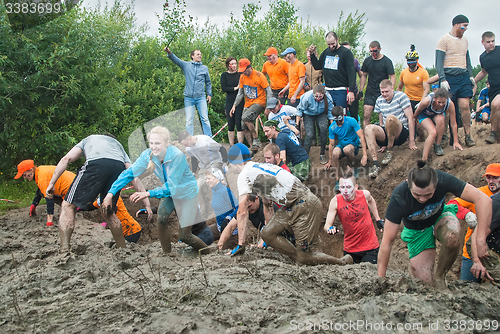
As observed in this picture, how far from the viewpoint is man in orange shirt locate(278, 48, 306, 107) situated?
29.0 feet

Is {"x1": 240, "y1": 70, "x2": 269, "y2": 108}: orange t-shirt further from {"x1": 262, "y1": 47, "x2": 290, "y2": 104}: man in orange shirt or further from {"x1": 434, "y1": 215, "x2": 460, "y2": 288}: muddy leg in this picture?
{"x1": 434, "y1": 215, "x2": 460, "y2": 288}: muddy leg

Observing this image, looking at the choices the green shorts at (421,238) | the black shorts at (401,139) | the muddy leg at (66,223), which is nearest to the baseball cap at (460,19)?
the black shorts at (401,139)

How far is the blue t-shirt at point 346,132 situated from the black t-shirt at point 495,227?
377cm

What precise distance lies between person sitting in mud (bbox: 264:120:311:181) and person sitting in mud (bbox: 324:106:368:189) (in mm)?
801

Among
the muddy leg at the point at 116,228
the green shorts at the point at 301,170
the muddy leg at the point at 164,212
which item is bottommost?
the muddy leg at the point at 116,228

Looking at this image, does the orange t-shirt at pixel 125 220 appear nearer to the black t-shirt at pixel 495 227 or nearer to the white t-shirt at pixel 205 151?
the white t-shirt at pixel 205 151

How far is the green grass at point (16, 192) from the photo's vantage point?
848 cm

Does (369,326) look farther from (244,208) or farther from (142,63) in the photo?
(142,63)

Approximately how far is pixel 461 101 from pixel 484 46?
1.08 metres

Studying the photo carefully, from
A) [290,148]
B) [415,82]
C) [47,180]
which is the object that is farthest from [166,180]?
[415,82]

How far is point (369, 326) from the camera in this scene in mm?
2781

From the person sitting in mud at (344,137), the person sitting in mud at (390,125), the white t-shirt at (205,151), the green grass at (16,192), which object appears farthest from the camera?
the green grass at (16,192)

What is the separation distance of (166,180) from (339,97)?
177 inches

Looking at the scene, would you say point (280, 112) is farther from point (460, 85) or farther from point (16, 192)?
point (16, 192)
